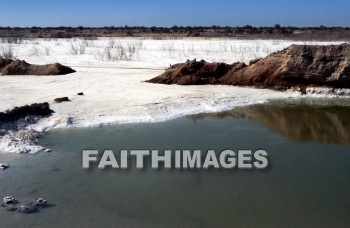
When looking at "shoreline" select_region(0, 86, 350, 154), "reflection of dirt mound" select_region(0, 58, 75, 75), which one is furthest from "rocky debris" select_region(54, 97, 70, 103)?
"reflection of dirt mound" select_region(0, 58, 75, 75)

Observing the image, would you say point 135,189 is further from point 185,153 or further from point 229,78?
point 229,78

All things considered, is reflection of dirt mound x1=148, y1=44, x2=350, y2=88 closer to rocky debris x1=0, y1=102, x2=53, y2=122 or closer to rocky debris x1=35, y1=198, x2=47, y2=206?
rocky debris x1=0, y1=102, x2=53, y2=122

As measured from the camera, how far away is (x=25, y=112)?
12031 millimetres

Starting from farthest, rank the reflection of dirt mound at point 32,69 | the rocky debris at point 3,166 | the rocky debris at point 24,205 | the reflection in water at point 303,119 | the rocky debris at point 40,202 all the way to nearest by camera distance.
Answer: the reflection of dirt mound at point 32,69, the reflection in water at point 303,119, the rocky debris at point 3,166, the rocky debris at point 40,202, the rocky debris at point 24,205

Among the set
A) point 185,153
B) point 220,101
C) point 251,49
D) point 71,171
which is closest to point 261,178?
point 185,153

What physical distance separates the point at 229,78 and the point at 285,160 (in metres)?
9.34

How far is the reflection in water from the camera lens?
11344 millimetres

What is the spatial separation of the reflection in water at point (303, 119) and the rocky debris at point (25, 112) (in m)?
3.93

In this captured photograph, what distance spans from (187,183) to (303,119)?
6249mm

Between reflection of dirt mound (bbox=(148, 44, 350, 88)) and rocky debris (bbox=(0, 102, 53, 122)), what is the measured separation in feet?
21.6

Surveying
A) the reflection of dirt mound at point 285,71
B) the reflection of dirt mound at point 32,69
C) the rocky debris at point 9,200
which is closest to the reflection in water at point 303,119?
the reflection of dirt mound at point 285,71

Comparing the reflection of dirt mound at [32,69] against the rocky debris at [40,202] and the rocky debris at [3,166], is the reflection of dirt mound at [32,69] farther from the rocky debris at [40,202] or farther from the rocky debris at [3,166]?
the rocky debris at [40,202]

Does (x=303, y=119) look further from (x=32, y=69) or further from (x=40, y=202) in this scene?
(x=32, y=69)

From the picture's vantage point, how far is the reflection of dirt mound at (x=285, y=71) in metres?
16.8
